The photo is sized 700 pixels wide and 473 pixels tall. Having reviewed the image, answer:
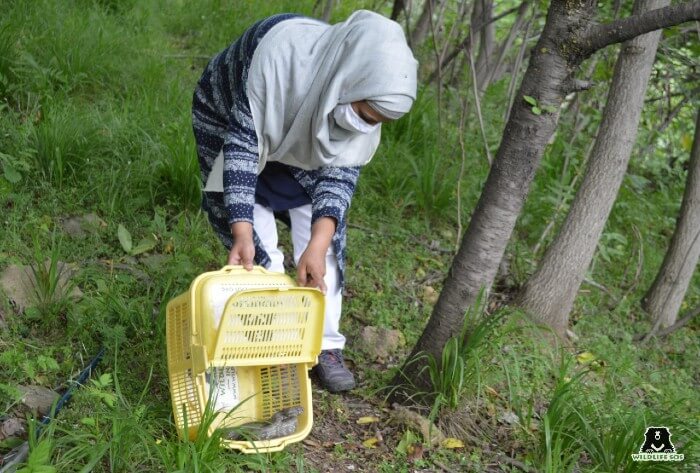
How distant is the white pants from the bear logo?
1.15 metres

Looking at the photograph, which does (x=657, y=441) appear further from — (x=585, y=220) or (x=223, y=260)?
(x=223, y=260)

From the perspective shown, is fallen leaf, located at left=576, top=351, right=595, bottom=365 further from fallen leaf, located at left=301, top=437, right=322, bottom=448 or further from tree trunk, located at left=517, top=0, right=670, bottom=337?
fallen leaf, located at left=301, top=437, right=322, bottom=448

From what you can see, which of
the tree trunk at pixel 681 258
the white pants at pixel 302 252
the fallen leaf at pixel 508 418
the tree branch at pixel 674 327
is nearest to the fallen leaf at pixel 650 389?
the tree branch at pixel 674 327

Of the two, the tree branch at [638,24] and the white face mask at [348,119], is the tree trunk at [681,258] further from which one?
the white face mask at [348,119]

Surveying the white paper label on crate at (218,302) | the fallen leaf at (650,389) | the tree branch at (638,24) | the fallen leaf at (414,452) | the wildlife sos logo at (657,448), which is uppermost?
the tree branch at (638,24)

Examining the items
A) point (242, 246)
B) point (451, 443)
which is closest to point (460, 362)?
point (451, 443)

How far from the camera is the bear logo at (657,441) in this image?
238 cm

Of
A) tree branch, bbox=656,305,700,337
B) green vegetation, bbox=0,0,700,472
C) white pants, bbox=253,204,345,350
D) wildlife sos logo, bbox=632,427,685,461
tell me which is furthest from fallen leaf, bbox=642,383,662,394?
white pants, bbox=253,204,345,350

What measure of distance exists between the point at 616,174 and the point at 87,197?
8.73 feet

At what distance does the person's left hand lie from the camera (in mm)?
2436

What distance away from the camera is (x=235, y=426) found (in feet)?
7.73

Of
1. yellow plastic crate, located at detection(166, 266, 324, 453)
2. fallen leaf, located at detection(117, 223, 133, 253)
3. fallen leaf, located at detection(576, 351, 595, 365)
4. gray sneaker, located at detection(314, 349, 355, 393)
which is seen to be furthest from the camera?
fallen leaf, located at detection(576, 351, 595, 365)

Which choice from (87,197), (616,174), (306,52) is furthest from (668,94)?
(87,197)

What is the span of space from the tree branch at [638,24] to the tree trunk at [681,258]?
2357 millimetres
